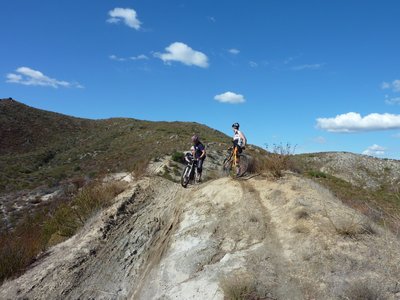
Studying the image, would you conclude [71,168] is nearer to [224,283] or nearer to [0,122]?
[0,122]

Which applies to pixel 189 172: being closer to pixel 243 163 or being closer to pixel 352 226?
pixel 243 163

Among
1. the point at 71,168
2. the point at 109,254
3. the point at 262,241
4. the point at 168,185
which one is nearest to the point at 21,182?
the point at 71,168

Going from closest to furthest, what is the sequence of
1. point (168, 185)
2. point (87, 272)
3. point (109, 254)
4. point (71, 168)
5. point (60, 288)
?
point (60, 288) → point (87, 272) → point (109, 254) → point (168, 185) → point (71, 168)

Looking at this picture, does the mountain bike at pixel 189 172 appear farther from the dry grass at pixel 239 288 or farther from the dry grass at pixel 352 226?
the dry grass at pixel 239 288

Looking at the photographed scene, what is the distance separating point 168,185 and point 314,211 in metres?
7.29

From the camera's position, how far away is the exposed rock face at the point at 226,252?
7.70 m

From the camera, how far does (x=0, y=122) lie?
77688 mm

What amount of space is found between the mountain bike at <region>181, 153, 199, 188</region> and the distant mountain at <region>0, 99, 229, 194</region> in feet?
51.6

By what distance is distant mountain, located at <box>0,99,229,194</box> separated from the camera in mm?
46125

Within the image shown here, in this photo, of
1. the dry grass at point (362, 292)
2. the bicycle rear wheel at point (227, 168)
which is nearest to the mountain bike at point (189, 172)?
the bicycle rear wheel at point (227, 168)

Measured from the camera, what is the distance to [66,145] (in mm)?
69938

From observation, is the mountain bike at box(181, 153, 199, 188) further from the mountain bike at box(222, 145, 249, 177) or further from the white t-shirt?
the white t-shirt

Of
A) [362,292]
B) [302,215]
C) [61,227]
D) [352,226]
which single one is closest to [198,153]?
[61,227]

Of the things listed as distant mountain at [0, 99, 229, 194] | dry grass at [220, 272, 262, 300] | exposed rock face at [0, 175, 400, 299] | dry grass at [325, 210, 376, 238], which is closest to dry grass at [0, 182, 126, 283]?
exposed rock face at [0, 175, 400, 299]
